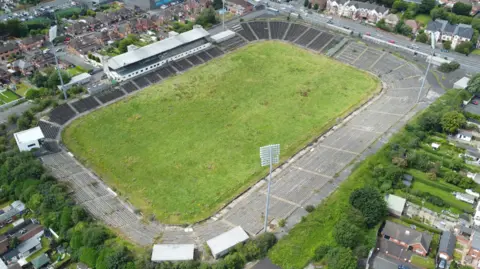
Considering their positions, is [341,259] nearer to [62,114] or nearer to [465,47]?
[62,114]

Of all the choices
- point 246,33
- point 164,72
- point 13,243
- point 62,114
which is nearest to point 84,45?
point 164,72

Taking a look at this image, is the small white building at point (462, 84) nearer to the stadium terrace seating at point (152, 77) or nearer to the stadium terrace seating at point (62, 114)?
the stadium terrace seating at point (152, 77)

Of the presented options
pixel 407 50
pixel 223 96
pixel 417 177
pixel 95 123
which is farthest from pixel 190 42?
pixel 417 177

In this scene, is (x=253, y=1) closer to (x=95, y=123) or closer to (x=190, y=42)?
(x=190, y=42)

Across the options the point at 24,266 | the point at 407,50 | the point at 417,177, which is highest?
the point at 407,50

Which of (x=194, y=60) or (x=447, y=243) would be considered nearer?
(x=447, y=243)

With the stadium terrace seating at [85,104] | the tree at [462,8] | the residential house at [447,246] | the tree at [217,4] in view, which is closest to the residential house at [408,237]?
the residential house at [447,246]
